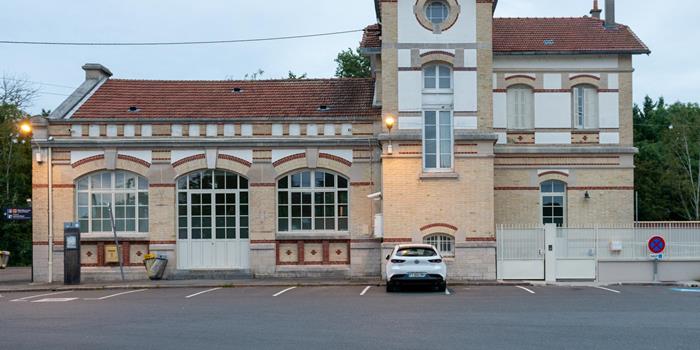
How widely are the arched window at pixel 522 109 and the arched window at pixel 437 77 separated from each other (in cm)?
347

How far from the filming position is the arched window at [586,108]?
27.7m

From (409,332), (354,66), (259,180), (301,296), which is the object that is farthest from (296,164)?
(354,66)

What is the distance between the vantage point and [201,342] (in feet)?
39.4

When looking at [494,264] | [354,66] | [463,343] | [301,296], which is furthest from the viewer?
[354,66]

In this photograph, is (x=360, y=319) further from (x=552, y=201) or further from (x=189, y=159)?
(x=552, y=201)

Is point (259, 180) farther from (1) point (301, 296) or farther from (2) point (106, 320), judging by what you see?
(2) point (106, 320)

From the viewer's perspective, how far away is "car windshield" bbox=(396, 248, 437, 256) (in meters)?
21.2

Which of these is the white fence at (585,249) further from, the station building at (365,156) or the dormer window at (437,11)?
the dormer window at (437,11)

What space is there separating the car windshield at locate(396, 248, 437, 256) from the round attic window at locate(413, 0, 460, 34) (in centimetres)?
778

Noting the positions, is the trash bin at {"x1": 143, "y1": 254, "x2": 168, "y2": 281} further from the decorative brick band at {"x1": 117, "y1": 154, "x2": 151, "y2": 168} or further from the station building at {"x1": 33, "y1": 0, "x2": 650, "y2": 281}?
the decorative brick band at {"x1": 117, "y1": 154, "x2": 151, "y2": 168}

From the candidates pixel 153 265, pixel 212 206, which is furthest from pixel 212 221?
pixel 153 265

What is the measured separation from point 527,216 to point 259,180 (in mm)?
9543

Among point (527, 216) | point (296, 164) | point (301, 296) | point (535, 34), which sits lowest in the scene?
point (301, 296)

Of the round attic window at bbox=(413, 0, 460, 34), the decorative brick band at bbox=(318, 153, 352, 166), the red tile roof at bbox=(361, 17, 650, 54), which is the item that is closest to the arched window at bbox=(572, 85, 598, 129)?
the red tile roof at bbox=(361, 17, 650, 54)
